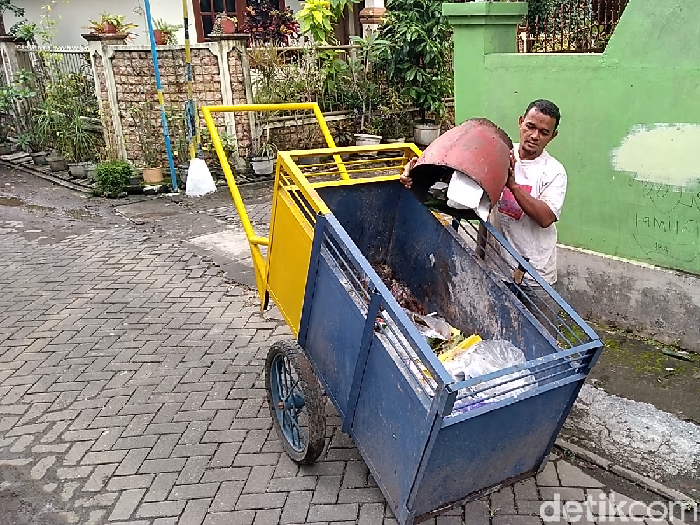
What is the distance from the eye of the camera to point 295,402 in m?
3.09

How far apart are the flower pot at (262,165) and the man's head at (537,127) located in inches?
261

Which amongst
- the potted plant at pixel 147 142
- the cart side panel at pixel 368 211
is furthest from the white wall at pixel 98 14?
the cart side panel at pixel 368 211

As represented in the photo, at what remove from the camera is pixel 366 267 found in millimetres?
2451

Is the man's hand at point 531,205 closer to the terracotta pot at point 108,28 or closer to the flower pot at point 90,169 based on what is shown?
the terracotta pot at point 108,28

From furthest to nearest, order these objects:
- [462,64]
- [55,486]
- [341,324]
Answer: [462,64]
[55,486]
[341,324]

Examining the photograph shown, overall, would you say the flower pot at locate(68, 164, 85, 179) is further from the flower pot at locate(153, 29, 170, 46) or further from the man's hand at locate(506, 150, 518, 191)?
the man's hand at locate(506, 150, 518, 191)

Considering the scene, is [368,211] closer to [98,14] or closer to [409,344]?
[409,344]

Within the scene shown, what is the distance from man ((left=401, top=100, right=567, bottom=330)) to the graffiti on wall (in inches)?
50.2

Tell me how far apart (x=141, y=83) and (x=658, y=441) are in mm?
7941

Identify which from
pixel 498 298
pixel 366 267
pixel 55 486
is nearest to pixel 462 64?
pixel 498 298

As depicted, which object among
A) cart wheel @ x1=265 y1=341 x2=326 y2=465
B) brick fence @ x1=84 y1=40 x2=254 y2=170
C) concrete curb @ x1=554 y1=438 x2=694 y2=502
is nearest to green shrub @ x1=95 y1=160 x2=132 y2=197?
brick fence @ x1=84 y1=40 x2=254 y2=170

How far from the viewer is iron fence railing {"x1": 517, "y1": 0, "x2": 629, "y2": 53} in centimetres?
461

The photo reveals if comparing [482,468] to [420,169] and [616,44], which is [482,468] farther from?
[616,44]

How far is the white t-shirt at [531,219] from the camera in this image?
2992 mm
